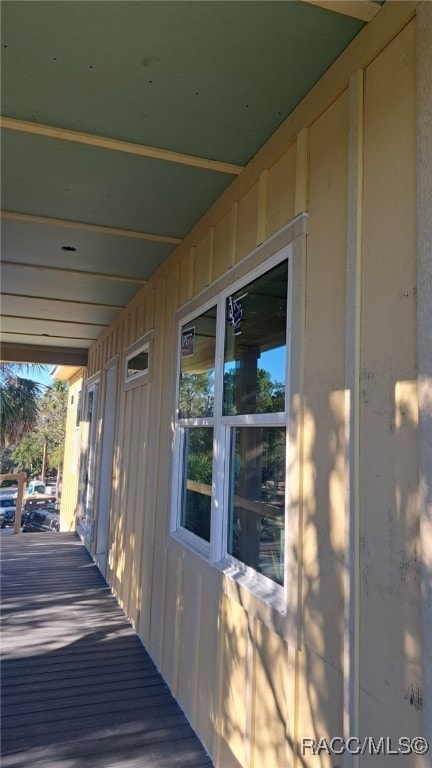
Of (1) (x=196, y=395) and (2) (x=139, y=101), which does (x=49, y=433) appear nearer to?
(1) (x=196, y=395)

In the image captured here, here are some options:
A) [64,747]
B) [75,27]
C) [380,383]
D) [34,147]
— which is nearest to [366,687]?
[380,383]

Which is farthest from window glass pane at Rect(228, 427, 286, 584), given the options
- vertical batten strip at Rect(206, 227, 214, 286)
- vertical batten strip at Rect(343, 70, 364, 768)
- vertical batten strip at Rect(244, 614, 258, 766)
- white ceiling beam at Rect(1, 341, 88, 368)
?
white ceiling beam at Rect(1, 341, 88, 368)

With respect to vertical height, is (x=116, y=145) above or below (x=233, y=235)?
above

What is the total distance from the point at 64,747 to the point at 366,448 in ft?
7.48

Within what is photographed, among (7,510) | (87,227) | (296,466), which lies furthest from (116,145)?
(7,510)

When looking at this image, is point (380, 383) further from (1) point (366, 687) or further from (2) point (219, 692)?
(2) point (219, 692)

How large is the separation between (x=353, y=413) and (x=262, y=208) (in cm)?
125

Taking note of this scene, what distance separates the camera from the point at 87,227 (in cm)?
347

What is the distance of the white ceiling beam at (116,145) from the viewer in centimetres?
234

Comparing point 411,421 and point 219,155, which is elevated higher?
point 219,155

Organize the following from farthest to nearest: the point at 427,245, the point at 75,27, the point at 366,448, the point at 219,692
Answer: the point at 219,692 < the point at 75,27 < the point at 366,448 < the point at 427,245

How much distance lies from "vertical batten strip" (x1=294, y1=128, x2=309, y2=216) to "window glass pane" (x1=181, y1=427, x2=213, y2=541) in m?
1.38

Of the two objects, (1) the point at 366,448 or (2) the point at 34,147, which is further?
(2) the point at 34,147

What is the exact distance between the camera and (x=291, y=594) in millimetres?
1847
